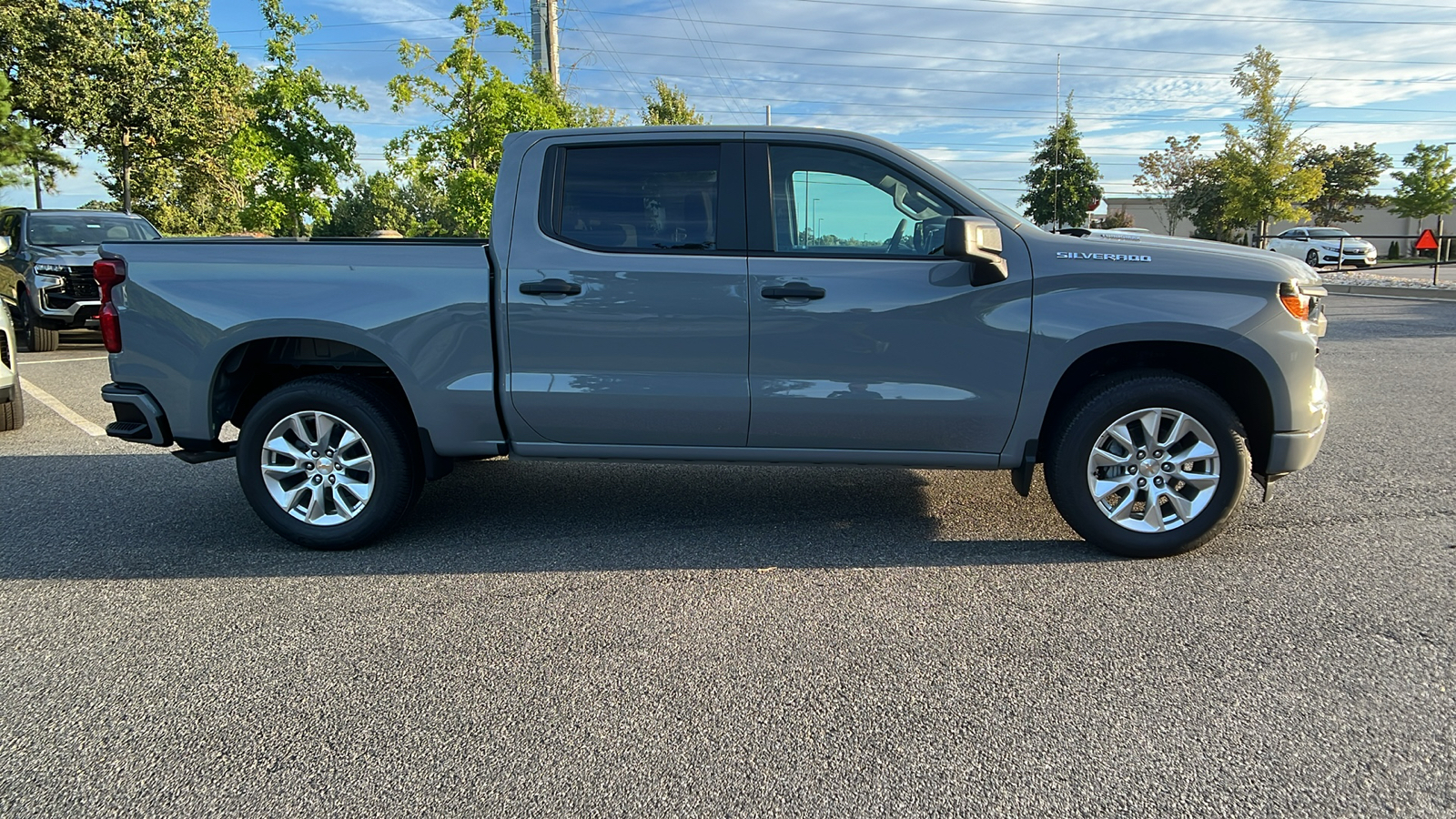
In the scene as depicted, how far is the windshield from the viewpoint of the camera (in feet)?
44.8

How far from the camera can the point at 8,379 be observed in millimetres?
6922

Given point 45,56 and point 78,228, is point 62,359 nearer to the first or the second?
point 78,228

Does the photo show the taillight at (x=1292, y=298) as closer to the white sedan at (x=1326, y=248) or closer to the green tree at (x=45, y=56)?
the green tree at (x=45, y=56)

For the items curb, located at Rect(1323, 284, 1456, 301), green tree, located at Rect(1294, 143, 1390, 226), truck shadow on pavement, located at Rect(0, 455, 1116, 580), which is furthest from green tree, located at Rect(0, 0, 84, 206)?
green tree, located at Rect(1294, 143, 1390, 226)

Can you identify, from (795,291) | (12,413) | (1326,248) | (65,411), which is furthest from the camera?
(1326,248)

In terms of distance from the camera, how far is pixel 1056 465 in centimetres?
422

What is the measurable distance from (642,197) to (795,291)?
87cm

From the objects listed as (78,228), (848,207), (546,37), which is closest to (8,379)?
(848,207)

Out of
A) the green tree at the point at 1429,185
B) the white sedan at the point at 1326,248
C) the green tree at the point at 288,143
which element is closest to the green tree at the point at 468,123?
the green tree at the point at 288,143

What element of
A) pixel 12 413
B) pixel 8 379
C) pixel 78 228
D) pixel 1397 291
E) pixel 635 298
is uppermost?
pixel 78 228

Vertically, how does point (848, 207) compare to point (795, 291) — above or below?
above

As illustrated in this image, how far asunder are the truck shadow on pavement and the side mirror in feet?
4.25

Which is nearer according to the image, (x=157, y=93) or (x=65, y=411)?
(x=65, y=411)

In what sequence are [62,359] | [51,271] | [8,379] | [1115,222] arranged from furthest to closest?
[1115,222] < [51,271] < [62,359] < [8,379]
